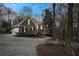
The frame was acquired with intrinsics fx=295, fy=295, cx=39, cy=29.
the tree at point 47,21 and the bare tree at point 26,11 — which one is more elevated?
the bare tree at point 26,11

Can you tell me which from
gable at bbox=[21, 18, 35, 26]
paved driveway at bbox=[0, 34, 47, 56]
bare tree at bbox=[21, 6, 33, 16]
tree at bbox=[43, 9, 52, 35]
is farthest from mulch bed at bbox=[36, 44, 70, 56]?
bare tree at bbox=[21, 6, 33, 16]

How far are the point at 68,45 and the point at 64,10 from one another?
48cm

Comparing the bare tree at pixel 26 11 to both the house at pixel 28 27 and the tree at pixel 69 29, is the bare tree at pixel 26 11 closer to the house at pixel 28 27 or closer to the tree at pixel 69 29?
the house at pixel 28 27

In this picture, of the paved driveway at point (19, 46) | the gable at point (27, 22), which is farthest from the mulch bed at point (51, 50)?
the gable at point (27, 22)

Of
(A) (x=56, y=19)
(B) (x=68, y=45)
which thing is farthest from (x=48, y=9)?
(B) (x=68, y=45)

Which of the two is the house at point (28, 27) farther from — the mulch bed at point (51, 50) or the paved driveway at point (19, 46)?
the mulch bed at point (51, 50)

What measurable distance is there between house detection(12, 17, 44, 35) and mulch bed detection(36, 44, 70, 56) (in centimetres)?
21

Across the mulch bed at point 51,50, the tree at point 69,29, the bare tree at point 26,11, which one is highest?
the bare tree at point 26,11

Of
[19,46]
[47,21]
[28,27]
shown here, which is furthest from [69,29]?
[19,46]

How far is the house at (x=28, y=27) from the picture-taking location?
4047 mm

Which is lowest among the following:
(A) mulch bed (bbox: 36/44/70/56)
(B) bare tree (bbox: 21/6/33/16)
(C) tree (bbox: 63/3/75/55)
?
(A) mulch bed (bbox: 36/44/70/56)

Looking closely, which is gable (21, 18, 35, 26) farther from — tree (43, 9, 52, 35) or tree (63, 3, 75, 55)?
tree (63, 3, 75, 55)

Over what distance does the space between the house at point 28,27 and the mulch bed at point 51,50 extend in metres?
0.21

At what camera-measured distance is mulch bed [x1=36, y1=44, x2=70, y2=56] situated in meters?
4.06
